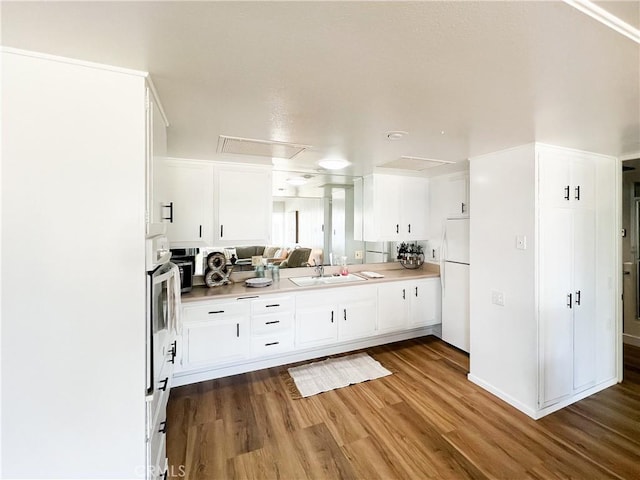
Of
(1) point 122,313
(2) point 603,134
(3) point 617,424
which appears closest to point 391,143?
(2) point 603,134

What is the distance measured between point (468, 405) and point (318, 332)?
5.05 feet

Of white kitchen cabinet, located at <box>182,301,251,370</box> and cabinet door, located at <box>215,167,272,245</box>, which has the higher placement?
cabinet door, located at <box>215,167,272,245</box>

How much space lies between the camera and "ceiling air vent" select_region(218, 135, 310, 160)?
2320 mm

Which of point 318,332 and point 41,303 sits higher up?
point 41,303

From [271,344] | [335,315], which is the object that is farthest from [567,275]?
[271,344]

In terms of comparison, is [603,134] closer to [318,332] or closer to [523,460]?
[523,460]

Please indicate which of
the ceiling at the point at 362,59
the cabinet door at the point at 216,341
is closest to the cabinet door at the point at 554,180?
the ceiling at the point at 362,59

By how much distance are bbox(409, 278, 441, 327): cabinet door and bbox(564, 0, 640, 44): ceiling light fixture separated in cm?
305

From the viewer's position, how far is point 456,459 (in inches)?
75.6

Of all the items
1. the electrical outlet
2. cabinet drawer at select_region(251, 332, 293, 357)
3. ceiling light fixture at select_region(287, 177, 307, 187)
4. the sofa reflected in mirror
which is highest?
ceiling light fixture at select_region(287, 177, 307, 187)

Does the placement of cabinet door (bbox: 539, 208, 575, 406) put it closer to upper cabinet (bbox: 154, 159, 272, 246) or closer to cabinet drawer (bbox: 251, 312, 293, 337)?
cabinet drawer (bbox: 251, 312, 293, 337)

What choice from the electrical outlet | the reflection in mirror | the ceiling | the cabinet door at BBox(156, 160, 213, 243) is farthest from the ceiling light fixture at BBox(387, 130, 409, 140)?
the cabinet door at BBox(156, 160, 213, 243)

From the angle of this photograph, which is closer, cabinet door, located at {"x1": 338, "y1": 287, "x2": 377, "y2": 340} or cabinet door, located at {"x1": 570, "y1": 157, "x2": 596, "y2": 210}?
cabinet door, located at {"x1": 570, "y1": 157, "x2": 596, "y2": 210}

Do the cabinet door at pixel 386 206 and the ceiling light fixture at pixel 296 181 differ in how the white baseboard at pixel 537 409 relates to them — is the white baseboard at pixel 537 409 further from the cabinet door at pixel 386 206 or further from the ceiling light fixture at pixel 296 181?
the ceiling light fixture at pixel 296 181
